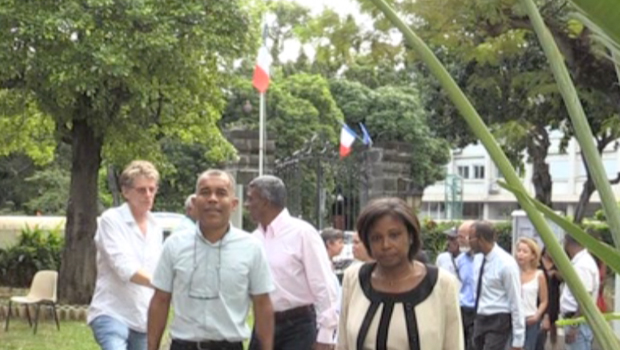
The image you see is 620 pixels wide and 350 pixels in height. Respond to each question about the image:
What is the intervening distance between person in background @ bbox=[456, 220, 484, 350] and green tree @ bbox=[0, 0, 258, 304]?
6629 millimetres

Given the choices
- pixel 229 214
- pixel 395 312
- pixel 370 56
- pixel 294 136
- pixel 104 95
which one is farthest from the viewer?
pixel 294 136

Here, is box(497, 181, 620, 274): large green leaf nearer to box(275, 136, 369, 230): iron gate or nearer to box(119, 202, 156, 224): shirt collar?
box(119, 202, 156, 224): shirt collar

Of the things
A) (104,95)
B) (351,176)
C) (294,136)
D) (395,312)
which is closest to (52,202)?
(294,136)

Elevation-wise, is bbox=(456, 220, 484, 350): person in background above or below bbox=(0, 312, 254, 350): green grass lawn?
above

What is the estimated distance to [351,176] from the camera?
19.4 meters

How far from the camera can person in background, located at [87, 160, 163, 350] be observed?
212 inches

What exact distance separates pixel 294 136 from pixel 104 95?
884 inches

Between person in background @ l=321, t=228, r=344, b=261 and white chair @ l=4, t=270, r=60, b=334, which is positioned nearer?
person in background @ l=321, t=228, r=344, b=261

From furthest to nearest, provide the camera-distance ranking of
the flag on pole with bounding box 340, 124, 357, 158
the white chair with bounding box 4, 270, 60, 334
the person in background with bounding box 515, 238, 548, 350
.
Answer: the flag on pole with bounding box 340, 124, 357, 158 < the white chair with bounding box 4, 270, 60, 334 < the person in background with bounding box 515, 238, 548, 350

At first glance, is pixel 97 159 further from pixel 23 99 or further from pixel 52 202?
pixel 52 202

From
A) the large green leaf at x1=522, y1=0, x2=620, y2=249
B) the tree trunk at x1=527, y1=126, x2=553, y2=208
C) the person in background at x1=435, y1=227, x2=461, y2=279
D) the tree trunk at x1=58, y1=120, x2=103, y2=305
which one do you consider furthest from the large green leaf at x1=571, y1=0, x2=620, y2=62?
the tree trunk at x1=527, y1=126, x2=553, y2=208

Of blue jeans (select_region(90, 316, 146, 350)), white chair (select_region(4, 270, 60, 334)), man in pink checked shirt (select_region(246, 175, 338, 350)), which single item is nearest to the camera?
blue jeans (select_region(90, 316, 146, 350))

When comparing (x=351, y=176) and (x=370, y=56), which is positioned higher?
(x=370, y=56)

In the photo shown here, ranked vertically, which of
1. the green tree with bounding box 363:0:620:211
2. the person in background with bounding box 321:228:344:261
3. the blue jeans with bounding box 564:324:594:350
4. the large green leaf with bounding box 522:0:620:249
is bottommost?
the blue jeans with bounding box 564:324:594:350
